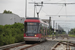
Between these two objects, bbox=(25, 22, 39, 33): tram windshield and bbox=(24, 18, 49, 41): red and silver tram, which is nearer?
bbox=(24, 18, 49, 41): red and silver tram

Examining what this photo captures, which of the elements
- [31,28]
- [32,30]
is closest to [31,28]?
[31,28]

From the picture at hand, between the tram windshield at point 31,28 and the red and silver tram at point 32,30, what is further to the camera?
the tram windshield at point 31,28

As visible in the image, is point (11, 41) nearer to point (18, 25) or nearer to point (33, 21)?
point (33, 21)

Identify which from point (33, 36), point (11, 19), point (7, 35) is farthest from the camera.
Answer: point (11, 19)

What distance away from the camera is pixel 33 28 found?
28750mm

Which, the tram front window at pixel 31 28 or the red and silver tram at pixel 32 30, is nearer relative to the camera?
the red and silver tram at pixel 32 30

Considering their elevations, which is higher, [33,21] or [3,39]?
[33,21]

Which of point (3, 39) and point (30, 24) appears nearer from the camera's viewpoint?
point (3, 39)

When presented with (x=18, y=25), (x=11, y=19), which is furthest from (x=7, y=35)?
(x=11, y=19)

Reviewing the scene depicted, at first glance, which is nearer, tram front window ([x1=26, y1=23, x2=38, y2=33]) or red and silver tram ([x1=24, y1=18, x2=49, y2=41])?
red and silver tram ([x1=24, y1=18, x2=49, y2=41])

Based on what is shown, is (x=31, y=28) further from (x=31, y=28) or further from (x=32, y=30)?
(x=32, y=30)

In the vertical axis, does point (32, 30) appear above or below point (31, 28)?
below

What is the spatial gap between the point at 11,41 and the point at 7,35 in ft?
5.78

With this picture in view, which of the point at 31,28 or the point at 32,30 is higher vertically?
the point at 31,28
